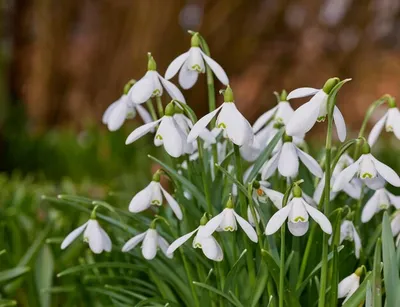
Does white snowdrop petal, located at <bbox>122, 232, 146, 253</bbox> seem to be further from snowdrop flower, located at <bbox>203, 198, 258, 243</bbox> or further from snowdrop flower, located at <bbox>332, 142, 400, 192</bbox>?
snowdrop flower, located at <bbox>332, 142, 400, 192</bbox>

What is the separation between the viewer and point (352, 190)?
146cm

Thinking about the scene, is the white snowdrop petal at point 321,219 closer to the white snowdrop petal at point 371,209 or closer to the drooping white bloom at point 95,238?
the white snowdrop petal at point 371,209

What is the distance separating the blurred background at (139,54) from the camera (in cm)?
471

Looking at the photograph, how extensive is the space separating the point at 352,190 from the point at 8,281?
889 millimetres

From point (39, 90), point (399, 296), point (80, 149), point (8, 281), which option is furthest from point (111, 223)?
point (39, 90)

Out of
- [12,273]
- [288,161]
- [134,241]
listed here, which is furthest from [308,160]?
[12,273]

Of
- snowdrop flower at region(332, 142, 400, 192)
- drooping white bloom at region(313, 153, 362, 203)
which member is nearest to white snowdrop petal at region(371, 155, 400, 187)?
snowdrop flower at region(332, 142, 400, 192)

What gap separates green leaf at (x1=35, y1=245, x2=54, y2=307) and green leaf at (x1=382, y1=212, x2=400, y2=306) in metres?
0.91

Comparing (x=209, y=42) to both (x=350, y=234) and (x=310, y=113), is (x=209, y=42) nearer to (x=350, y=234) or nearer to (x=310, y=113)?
(x=350, y=234)

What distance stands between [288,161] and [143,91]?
31cm

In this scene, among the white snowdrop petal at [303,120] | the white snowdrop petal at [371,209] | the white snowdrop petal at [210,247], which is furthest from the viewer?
the white snowdrop petal at [371,209]

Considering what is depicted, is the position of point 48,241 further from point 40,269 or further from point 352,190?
point 352,190

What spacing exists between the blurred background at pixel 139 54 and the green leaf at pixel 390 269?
319 cm

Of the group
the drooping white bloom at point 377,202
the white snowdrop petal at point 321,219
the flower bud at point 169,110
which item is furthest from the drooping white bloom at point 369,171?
the flower bud at point 169,110
